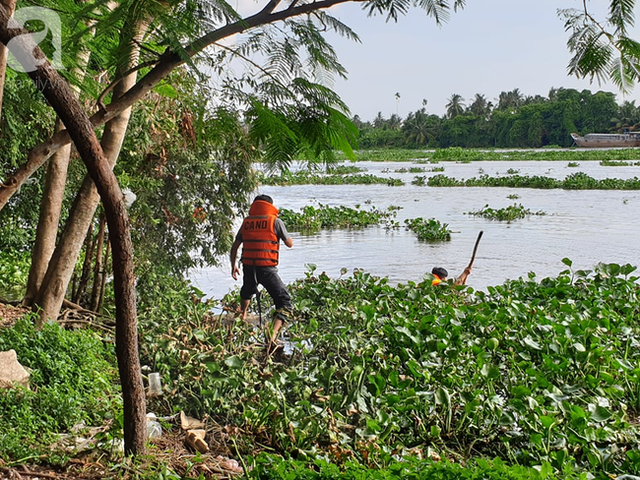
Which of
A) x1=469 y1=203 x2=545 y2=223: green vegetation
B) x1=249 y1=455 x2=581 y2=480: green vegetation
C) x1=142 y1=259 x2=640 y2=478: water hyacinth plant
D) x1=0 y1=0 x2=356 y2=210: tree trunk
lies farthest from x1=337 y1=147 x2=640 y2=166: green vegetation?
x1=249 y1=455 x2=581 y2=480: green vegetation

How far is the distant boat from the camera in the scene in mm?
65062

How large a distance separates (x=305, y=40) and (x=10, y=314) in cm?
404

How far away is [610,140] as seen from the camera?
218 ft

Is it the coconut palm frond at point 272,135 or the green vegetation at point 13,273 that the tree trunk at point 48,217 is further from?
the coconut palm frond at point 272,135

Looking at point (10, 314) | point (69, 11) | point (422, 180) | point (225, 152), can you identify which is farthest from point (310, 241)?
point (422, 180)

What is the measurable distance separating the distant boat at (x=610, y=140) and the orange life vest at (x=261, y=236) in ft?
219

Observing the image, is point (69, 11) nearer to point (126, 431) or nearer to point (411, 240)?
point (126, 431)

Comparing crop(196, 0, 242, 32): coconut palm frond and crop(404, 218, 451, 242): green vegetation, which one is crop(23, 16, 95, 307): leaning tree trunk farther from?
crop(404, 218, 451, 242): green vegetation

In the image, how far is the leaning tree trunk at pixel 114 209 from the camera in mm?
2959

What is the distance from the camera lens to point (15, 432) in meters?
3.68

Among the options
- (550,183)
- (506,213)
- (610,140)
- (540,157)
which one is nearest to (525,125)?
(610,140)

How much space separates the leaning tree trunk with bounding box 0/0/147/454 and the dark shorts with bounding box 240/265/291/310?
348 centimetres

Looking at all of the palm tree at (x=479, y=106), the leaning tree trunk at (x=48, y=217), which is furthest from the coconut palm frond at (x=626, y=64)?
the palm tree at (x=479, y=106)

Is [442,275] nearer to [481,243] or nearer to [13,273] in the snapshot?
[13,273]
